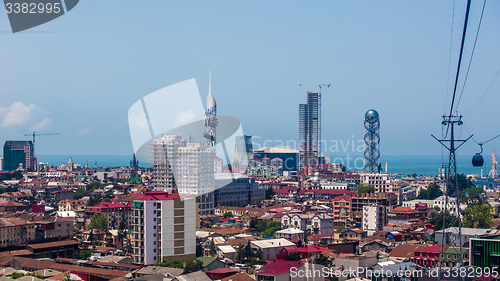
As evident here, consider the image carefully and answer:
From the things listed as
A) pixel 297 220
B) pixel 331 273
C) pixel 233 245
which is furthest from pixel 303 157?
pixel 331 273

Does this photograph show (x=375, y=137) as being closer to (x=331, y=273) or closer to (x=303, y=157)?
(x=303, y=157)

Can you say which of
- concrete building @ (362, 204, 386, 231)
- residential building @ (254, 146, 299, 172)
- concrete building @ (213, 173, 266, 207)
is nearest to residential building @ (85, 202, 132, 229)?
concrete building @ (213, 173, 266, 207)

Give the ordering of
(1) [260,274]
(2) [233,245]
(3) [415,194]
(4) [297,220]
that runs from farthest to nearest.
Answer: (3) [415,194] → (4) [297,220] → (2) [233,245] → (1) [260,274]

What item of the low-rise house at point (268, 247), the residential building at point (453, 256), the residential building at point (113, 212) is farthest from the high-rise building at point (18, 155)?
the residential building at point (453, 256)

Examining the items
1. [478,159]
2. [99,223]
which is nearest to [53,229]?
[99,223]

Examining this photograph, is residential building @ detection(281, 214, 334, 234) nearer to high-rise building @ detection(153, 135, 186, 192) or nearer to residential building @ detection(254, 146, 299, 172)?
high-rise building @ detection(153, 135, 186, 192)

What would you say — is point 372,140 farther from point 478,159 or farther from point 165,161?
point 478,159
